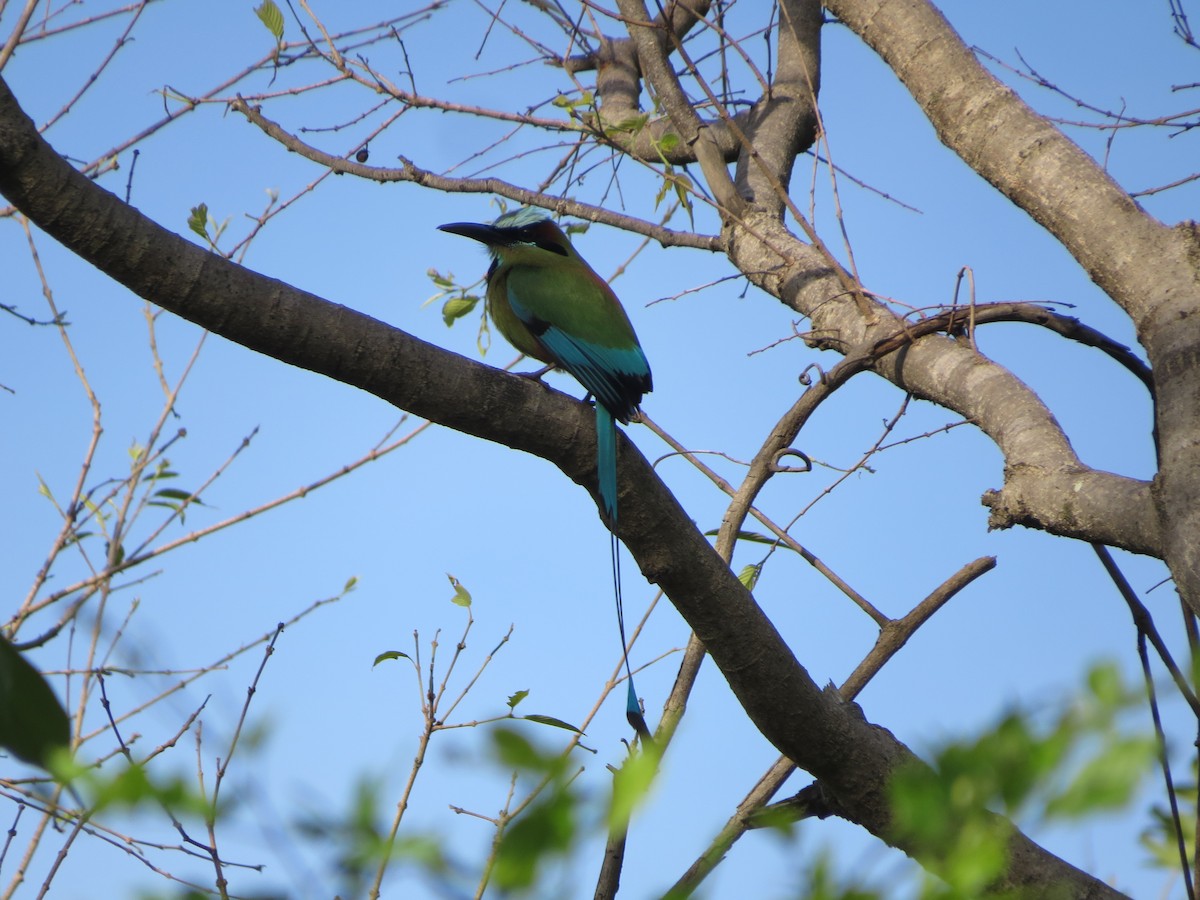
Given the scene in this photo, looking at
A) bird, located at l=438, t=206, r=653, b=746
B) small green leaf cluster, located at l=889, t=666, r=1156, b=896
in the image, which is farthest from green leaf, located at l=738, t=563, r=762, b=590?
small green leaf cluster, located at l=889, t=666, r=1156, b=896

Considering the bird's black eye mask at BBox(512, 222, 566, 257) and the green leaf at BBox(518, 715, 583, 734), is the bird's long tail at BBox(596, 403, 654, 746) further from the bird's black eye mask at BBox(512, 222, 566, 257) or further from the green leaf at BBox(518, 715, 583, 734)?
the bird's black eye mask at BBox(512, 222, 566, 257)

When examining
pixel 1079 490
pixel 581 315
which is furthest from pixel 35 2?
pixel 1079 490

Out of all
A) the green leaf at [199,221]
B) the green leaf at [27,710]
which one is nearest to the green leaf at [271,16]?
the green leaf at [199,221]

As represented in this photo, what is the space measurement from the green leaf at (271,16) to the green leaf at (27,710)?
4.05 meters

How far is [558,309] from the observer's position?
3949 mm

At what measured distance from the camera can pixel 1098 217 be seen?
3.11m

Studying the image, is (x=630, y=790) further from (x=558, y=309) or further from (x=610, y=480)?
(x=558, y=309)

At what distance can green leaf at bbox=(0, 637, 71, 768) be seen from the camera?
24.7 inches

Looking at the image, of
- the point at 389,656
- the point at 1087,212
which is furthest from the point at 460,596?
the point at 1087,212

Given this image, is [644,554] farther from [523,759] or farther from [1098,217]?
[523,759]

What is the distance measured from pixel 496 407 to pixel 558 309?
1707 millimetres

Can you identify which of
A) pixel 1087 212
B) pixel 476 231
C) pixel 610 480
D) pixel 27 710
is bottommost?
pixel 27 710

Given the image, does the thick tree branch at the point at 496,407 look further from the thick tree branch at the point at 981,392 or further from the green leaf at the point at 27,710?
the green leaf at the point at 27,710

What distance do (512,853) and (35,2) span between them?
11.1 ft
